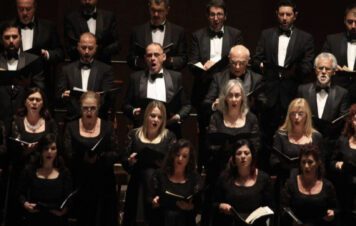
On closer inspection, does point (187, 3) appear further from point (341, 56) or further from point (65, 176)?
point (65, 176)

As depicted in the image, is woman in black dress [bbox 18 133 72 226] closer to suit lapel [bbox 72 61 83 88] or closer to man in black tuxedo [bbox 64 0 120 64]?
suit lapel [bbox 72 61 83 88]

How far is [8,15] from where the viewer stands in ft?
26.0

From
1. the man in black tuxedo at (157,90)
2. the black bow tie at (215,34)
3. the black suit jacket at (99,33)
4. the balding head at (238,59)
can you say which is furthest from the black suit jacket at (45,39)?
the balding head at (238,59)

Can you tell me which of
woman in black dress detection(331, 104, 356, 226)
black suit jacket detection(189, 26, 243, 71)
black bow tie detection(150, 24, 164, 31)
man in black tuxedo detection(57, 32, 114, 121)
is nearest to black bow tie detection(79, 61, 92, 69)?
man in black tuxedo detection(57, 32, 114, 121)

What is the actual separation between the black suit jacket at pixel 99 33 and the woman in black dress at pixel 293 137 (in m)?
1.55

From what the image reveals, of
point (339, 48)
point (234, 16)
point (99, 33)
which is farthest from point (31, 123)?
point (234, 16)

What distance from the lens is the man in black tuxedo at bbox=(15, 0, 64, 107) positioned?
21.8 feet

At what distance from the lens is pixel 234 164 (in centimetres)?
579

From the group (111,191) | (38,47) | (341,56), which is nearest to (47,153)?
(111,191)

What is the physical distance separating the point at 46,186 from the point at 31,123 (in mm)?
550

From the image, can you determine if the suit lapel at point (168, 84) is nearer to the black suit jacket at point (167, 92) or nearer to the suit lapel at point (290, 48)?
the black suit jacket at point (167, 92)

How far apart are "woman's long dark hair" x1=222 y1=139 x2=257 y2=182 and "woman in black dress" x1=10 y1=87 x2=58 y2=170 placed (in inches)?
49.0

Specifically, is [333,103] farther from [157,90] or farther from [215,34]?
[157,90]

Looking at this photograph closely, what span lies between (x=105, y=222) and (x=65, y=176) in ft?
1.67
